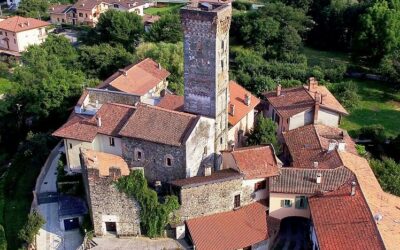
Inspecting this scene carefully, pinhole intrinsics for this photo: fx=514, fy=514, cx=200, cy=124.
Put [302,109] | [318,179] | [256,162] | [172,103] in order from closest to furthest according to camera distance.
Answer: [318,179], [256,162], [172,103], [302,109]

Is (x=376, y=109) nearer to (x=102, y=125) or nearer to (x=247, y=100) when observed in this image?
(x=247, y=100)

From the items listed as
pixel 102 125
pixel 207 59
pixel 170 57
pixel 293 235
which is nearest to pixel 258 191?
pixel 293 235

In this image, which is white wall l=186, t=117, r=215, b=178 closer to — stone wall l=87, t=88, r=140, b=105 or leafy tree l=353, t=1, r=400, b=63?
stone wall l=87, t=88, r=140, b=105

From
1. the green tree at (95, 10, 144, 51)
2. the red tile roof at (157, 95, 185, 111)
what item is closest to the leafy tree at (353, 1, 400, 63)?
the green tree at (95, 10, 144, 51)

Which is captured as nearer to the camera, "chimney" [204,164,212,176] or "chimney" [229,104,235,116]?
"chimney" [204,164,212,176]

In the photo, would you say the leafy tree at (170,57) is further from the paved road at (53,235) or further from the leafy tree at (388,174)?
the leafy tree at (388,174)

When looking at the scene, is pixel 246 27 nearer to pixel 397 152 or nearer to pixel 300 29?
pixel 300 29
